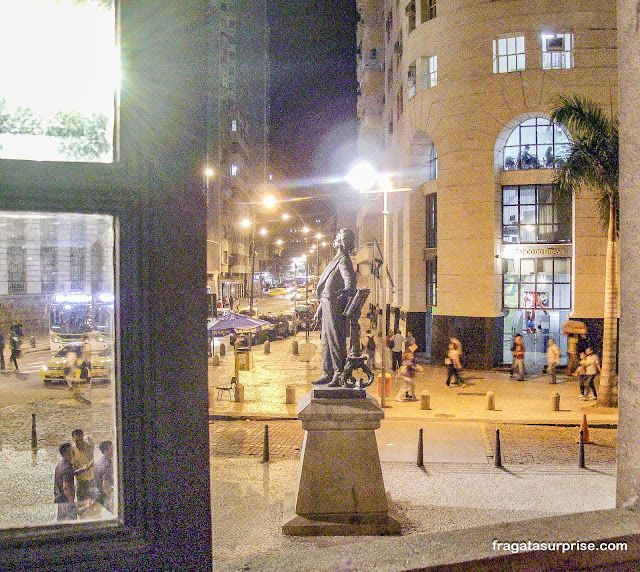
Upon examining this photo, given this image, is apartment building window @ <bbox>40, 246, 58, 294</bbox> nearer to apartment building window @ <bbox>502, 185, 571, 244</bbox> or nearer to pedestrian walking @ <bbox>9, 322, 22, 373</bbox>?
pedestrian walking @ <bbox>9, 322, 22, 373</bbox>

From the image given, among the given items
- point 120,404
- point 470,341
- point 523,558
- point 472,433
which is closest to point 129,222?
point 120,404

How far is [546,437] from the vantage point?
14977mm

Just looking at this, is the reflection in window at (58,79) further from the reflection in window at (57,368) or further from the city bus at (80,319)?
the city bus at (80,319)

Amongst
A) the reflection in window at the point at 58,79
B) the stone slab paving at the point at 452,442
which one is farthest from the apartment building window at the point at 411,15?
the reflection in window at the point at 58,79

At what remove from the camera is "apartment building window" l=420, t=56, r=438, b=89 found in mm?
29034

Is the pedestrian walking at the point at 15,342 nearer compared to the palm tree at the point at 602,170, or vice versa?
the pedestrian walking at the point at 15,342

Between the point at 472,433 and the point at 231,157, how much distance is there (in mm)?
60444

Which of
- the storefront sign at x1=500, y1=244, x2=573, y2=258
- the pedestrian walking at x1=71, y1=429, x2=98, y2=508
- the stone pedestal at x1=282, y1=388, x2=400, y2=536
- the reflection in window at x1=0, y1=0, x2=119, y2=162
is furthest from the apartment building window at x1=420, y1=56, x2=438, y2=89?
the pedestrian walking at x1=71, y1=429, x2=98, y2=508

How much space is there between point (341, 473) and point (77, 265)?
680cm

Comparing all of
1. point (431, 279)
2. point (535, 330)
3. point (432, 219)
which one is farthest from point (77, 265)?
point (431, 279)

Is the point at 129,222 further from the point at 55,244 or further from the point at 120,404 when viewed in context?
the point at 120,404

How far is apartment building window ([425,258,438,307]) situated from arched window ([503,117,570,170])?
6.08 meters

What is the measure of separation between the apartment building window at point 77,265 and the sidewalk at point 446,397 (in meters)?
15.4

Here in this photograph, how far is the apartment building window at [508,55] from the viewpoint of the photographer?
2602 cm
